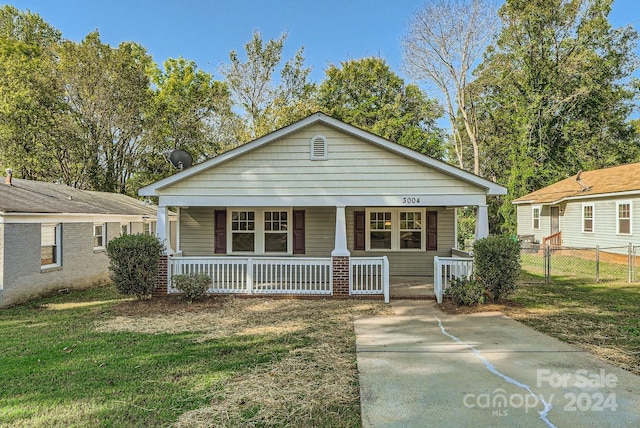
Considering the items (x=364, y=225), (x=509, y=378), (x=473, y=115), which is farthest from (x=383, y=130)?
(x=509, y=378)

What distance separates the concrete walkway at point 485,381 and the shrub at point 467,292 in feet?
5.11

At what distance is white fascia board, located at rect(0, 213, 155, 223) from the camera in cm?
878

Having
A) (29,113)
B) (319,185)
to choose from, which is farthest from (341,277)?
(29,113)

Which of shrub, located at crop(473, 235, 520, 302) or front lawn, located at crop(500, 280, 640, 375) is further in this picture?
shrub, located at crop(473, 235, 520, 302)

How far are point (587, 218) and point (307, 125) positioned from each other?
16.3 metres

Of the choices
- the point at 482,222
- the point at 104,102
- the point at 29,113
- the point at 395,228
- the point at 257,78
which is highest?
the point at 257,78

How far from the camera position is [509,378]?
4.32 metres

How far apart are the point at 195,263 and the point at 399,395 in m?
6.68

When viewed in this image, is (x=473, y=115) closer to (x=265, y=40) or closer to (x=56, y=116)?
(x=265, y=40)

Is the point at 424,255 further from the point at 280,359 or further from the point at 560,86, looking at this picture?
the point at 560,86

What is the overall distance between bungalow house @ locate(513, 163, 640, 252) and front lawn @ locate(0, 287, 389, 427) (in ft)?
46.4

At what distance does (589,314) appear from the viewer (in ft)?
24.3

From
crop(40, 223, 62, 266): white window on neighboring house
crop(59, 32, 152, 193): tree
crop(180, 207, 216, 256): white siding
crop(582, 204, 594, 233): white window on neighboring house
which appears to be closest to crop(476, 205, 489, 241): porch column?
crop(180, 207, 216, 256): white siding

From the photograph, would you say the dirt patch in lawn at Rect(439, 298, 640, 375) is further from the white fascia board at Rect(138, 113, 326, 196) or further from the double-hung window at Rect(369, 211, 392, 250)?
the white fascia board at Rect(138, 113, 326, 196)
